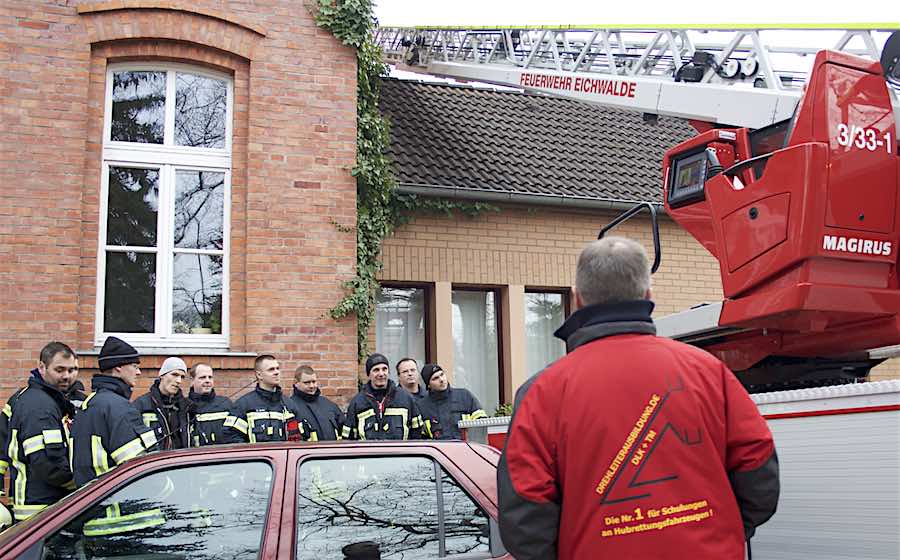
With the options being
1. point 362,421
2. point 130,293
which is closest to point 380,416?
point 362,421

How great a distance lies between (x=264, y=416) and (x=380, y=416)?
2.95 feet

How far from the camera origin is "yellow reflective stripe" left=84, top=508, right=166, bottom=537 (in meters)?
3.41

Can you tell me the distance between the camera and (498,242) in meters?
11.2

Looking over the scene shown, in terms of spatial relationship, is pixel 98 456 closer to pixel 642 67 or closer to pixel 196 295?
pixel 196 295

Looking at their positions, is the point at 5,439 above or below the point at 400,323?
below

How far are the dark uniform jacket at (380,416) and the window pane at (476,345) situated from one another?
3.79 meters

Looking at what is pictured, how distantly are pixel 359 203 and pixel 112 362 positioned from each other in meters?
3.96

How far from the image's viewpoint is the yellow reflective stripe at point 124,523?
3.41 metres

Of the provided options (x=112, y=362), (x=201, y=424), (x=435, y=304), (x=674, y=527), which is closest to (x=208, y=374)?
(x=201, y=424)

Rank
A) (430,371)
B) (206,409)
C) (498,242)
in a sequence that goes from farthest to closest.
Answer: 1. (498,242)
2. (430,371)
3. (206,409)

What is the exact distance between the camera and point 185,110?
8875 millimetres

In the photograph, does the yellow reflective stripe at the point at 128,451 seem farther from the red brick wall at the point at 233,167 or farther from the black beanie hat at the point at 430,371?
the black beanie hat at the point at 430,371

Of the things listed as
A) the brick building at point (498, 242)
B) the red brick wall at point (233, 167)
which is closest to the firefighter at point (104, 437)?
the red brick wall at point (233, 167)

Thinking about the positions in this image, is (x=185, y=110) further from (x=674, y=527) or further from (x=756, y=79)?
(x=674, y=527)
